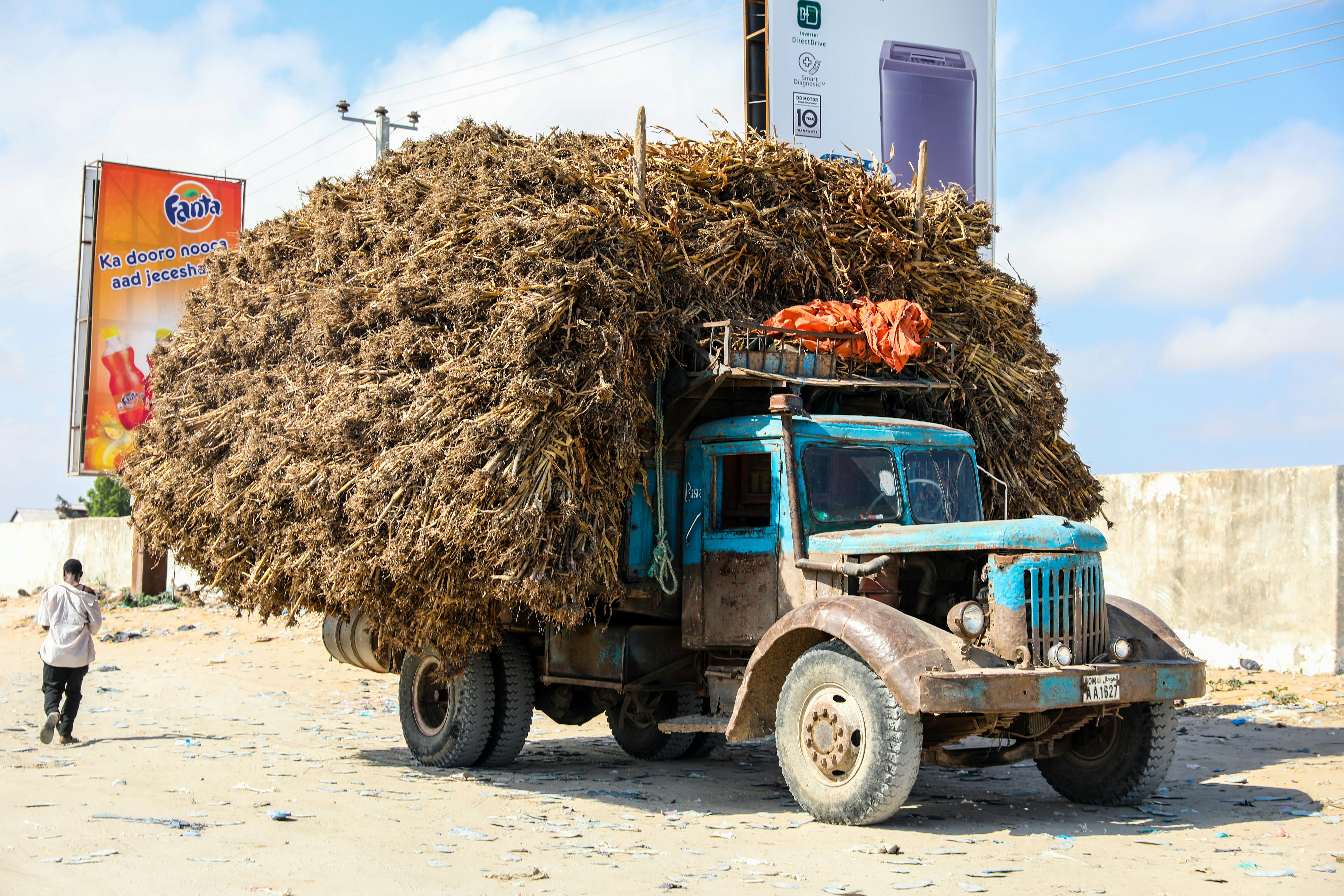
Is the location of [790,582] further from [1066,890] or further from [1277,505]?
[1277,505]

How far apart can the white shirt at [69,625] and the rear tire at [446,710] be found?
10.3 feet

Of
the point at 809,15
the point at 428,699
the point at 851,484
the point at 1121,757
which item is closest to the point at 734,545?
the point at 851,484

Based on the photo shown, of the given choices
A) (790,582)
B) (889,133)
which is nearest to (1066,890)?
(790,582)

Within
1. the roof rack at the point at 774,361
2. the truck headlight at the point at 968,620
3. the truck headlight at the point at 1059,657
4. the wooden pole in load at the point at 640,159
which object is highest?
the wooden pole in load at the point at 640,159

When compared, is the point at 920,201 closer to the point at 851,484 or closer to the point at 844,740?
Result: the point at 851,484

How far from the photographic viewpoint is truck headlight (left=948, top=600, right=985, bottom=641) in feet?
22.6

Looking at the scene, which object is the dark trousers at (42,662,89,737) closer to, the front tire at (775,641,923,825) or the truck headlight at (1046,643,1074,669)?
the front tire at (775,641,923,825)

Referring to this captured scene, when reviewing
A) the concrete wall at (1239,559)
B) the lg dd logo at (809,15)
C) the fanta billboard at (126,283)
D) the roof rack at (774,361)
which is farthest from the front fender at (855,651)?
the fanta billboard at (126,283)

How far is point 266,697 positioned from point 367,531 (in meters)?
7.00

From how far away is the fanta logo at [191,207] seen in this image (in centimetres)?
2527

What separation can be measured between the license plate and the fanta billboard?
849 inches

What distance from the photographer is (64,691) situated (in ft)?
34.7

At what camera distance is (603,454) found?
7.73 m

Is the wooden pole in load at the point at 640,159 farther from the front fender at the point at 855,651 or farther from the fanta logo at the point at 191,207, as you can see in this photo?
the fanta logo at the point at 191,207
